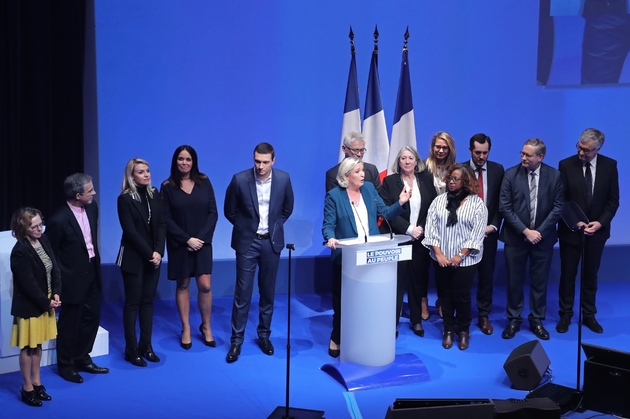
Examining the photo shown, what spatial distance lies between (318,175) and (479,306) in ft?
7.74

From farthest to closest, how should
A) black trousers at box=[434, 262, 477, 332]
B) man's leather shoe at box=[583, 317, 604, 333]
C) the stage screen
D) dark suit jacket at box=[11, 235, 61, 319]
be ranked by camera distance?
the stage screen, man's leather shoe at box=[583, 317, 604, 333], black trousers at box=[434, 262, 477, 332], dark suit jacket at box=[11, 235, 61, 319]

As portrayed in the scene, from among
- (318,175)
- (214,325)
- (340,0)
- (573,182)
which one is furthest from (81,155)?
(573,182)

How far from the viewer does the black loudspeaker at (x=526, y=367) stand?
5.02 m

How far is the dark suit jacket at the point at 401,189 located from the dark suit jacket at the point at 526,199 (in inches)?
23.7

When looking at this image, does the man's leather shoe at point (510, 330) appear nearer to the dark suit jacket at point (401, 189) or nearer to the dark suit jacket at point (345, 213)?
the dark suit jacket at point (401, 189)

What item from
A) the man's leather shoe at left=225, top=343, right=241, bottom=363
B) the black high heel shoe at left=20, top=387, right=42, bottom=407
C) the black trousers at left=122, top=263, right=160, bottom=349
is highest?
the black trousers at left=122, top=263, right=160, bottom=349

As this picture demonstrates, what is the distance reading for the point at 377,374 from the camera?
205 inches

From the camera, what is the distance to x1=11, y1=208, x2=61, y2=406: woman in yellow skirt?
462 centimetres

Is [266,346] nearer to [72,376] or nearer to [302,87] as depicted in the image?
[72,376]

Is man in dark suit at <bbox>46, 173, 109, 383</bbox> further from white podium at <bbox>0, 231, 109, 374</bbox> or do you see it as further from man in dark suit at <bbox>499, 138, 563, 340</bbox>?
man in dark suit at <bbox>499, 138, 563, 340</bbox>

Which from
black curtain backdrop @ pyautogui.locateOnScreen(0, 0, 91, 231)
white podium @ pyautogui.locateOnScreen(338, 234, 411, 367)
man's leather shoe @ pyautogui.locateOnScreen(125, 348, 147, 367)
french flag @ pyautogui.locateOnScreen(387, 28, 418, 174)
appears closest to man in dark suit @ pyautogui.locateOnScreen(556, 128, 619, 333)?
french flag @ pyautogui.locateOnScreen(387, 28, 418, 174)

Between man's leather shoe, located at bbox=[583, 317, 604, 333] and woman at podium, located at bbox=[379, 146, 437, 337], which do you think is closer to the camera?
woman at podium, located at bbox=[379, 146, 437, 337]

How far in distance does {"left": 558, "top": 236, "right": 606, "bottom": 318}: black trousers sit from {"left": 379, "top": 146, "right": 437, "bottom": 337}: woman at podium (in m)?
1.20

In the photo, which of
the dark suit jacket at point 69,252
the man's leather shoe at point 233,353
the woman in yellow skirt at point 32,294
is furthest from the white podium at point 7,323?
the man's leather shoe at point 233,353
